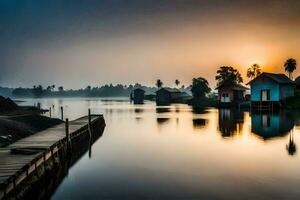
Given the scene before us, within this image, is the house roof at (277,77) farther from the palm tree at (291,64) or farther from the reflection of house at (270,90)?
the palm tree at (291,64)

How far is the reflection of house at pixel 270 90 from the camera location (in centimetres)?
7225

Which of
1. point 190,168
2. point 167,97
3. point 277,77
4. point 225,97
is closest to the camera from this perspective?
point 190,168

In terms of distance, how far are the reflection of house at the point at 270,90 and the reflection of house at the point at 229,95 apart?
12.9m

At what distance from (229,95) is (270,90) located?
18.6 meters

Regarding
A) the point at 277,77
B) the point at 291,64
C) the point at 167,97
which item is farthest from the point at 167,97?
the point at 277,77

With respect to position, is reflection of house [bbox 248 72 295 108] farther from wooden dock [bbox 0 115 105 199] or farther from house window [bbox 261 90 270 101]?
wooden dock [bbox 0 115 105 199]

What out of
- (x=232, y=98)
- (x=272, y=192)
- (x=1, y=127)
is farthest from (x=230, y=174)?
(x=232, y=98)

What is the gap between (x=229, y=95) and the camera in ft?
299

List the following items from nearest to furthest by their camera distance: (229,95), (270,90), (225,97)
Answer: (270,90) < (229,95) < (225,97)

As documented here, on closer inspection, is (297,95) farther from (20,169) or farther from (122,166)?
(20,169)

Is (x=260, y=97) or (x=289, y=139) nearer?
(x=289, y=139)

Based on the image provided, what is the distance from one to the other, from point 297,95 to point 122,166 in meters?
63.3

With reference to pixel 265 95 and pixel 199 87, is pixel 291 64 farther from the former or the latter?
pixel 265 95

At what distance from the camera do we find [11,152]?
64.5 feet
